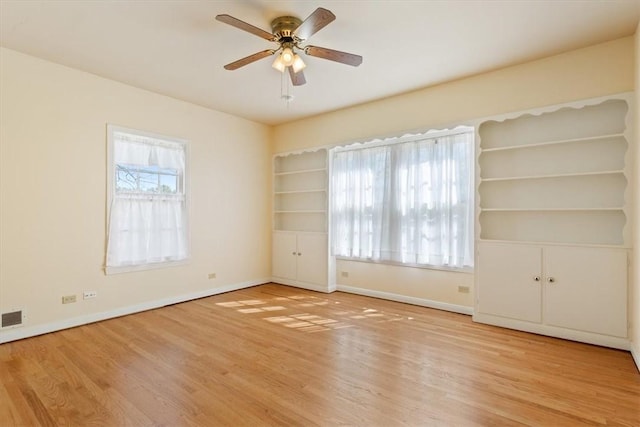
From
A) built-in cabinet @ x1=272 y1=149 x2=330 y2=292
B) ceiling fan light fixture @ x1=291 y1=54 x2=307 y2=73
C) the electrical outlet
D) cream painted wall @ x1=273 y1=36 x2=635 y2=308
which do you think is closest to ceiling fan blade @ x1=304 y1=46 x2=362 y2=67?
ceiling fan light fixture @ x1=291 y1=54 x2=307 y2=73

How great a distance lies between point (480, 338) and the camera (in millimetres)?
3168

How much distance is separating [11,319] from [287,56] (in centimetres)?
368

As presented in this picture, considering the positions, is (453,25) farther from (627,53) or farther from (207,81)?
(207,81)

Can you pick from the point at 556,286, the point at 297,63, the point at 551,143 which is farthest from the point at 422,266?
the point at 297,63

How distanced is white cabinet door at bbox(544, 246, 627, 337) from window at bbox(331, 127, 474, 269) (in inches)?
35.0

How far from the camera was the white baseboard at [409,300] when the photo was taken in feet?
13.0

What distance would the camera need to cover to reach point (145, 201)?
13.7ft

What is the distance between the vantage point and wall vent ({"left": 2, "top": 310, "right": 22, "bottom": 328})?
10.1 feet

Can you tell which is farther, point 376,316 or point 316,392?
point 376,316

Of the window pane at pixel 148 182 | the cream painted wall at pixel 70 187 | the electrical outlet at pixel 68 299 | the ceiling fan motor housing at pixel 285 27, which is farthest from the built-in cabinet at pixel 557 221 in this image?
the electrical outlet at pixel 68 299

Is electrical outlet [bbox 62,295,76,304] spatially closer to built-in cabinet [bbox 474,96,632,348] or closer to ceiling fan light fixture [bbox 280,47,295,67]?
ceiling fan light fixture [bbox 280,47,295,67]

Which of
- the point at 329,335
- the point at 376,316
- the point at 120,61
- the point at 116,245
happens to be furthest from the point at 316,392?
the point at 120,61

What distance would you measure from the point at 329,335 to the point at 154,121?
3.57 m

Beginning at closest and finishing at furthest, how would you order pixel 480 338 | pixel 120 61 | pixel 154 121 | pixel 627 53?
pixel 627 53, pixel 480 338, pixel 120 61, pixel 154 121
